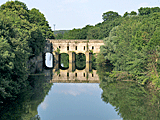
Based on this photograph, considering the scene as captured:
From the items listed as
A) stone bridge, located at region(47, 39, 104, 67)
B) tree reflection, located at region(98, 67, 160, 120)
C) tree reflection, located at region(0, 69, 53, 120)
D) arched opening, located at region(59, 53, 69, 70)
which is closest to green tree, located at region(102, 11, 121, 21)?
arched opening, located at region(59, 53, 69, 70)

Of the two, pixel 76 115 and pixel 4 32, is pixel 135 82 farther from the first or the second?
pixel 4 32

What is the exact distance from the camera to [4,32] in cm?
2305

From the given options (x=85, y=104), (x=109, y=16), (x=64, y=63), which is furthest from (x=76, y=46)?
(x=85, y=104)

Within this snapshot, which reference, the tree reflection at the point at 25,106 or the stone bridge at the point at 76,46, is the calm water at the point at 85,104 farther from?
the stone bridge at the point at 76,46

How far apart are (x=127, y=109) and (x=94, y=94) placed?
7.01 meters

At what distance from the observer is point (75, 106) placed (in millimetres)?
21609

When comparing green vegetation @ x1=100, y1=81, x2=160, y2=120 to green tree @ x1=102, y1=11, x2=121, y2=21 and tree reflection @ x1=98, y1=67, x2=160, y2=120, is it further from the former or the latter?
green tree @ x1=102, y1=11, x2=121, y2=21

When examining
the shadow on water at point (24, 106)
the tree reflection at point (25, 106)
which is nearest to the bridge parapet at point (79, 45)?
the tree reflection at point (25, 106)

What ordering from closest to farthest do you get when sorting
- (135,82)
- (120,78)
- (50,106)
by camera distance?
(50,106)
(135,82)
(120,78)

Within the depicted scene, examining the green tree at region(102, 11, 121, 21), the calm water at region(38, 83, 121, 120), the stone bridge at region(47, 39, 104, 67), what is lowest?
the calm water at region(38, 83, 121, 120)

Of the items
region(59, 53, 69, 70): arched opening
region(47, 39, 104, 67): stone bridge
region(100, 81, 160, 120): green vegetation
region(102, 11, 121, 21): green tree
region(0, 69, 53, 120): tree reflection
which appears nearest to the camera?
region(0, 69, 53, 120): tree reflection

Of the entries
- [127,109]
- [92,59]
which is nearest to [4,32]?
[127,109]

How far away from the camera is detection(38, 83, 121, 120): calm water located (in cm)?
1870

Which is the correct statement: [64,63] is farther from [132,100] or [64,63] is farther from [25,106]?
→ [25,106]
